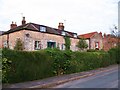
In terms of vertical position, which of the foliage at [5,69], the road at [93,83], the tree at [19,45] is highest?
the tree at [19,45]

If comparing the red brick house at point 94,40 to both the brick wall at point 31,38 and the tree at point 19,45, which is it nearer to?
the brick wall at point 31,38

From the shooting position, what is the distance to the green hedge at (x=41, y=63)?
42.6 ft

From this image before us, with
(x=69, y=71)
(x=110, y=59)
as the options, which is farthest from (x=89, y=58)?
(x=110, y=59)

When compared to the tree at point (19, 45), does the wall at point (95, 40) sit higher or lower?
higher

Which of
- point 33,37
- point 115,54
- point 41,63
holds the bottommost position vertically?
point 41,63

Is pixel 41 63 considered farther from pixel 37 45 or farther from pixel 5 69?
pixel 37 45

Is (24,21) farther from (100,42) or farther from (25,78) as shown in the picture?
(25,78)

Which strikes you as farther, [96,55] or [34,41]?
[34,41]

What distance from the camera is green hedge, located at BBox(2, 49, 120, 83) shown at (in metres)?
13.0

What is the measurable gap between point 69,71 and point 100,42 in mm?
38078

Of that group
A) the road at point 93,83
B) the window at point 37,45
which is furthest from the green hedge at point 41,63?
the window at point 37,45

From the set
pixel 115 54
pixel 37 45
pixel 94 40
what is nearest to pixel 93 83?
pixel 115 54

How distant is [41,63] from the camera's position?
15.6m

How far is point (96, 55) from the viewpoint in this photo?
24641mm
